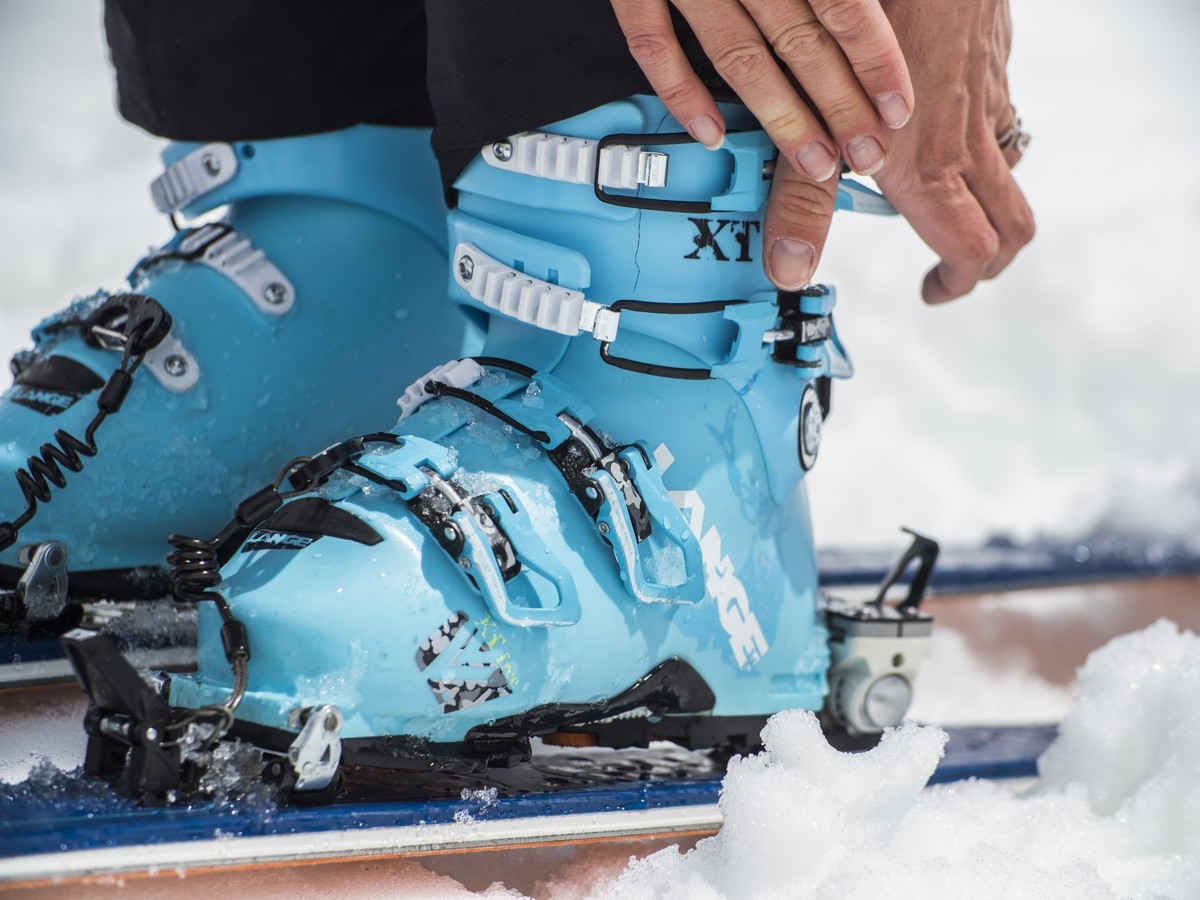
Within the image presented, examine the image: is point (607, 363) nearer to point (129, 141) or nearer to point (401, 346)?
point (401, 346)

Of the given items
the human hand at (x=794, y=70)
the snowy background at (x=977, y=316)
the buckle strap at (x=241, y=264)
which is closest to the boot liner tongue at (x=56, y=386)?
the buckle strap at (x=241, y=264)

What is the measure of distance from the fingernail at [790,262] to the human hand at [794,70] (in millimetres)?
47

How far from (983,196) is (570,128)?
39cm

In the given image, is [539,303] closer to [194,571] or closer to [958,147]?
[194,571]

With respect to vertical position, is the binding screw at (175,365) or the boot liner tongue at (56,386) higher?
the binding screw at (175,365)

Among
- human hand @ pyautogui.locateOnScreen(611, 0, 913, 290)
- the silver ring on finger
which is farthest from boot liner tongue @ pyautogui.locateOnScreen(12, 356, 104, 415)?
the silver ring on finger

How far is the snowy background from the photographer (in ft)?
6.65

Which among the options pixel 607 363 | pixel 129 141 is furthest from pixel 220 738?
pixel 129 141

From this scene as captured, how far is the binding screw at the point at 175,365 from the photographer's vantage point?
0.98 metres

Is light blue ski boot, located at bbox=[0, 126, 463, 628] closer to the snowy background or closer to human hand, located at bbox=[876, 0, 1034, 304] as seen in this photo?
human hand, located at bbox=[876, 0, 1034, 304]

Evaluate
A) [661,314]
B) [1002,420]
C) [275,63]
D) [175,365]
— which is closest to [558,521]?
[661,314]

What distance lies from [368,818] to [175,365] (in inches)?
16.5

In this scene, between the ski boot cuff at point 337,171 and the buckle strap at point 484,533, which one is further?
the ski boot cuff at point 337,171

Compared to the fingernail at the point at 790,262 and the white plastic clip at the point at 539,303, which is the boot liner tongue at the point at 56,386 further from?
the fingernail at the point at 790,262
